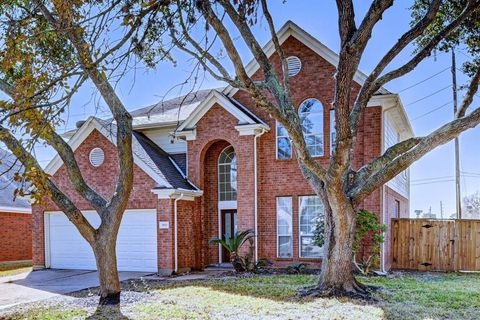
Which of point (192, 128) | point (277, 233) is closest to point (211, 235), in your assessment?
point (277, 233)

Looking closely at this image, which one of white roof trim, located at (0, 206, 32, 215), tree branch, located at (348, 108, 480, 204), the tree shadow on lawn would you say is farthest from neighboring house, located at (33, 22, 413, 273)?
tree branch, located at (348, 108, 480, 204)

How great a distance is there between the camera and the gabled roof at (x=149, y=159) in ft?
51.2

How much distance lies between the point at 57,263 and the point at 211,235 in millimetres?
6198

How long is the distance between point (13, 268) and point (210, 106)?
36.7ft

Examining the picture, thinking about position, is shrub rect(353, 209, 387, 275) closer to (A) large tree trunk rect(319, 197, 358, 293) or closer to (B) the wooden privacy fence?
(B) the wooden privacy fence

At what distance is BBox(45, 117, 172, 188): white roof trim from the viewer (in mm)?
15570

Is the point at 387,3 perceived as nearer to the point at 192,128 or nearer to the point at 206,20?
the point at 206,20

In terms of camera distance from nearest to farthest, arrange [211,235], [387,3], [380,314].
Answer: [380,314] → [387,3] → [211,235]

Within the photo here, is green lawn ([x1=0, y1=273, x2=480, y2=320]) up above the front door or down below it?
below

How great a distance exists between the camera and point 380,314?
800cm

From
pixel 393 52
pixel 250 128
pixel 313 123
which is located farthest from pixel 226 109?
pixel 393 52

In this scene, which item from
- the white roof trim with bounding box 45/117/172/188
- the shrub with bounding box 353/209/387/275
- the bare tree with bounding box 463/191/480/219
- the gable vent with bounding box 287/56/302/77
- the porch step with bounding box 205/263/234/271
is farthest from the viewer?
the bare tree with bounding box 463/191/480/219

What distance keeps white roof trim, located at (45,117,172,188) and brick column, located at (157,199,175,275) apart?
0.79 m

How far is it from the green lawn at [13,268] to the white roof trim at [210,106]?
8539 millimetres
